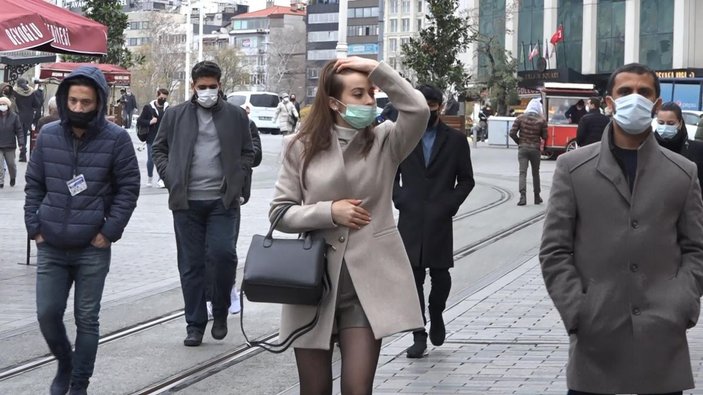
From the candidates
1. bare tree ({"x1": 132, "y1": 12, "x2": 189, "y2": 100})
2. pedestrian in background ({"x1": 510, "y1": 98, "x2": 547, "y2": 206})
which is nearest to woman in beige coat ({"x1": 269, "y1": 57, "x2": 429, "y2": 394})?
pedestrian in background ({"x1": 510, "y1": 98, "x2": 547, "y2": 206})

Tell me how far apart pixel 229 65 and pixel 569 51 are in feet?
213

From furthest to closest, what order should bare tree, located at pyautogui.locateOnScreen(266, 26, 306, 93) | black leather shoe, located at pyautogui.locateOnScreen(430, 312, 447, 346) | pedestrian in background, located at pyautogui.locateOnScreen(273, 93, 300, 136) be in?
bare tree, located at pyautogui.locateOnScreen(266, 26, 306, 93) < pedestrian in background, located at pyautogui.locateOnScreen(273, 93, 300, 136) < black leather shoe, located at pyautogui.locateOnScreen(430, 312, 447, 346)

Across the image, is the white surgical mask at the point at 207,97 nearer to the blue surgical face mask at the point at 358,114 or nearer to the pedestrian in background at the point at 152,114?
the blue surgical face mask at the point at 358,114

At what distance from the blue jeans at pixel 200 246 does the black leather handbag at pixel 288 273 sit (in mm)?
4044

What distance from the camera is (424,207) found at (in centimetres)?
882

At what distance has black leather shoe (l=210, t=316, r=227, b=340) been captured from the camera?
959 cm

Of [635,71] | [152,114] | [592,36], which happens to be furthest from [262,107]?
[635,71]

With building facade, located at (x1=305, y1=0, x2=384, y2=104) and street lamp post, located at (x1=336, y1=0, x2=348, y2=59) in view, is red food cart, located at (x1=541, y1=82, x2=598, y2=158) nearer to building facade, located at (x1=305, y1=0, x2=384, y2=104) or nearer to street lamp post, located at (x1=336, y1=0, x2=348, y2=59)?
street lamp post, located at (x1=336, y1=0, x2=348, y2=59)

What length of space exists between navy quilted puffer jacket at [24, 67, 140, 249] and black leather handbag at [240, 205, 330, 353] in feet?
6.52

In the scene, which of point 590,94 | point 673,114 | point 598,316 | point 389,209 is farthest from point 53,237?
point 590,94

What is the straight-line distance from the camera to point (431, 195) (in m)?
8.84

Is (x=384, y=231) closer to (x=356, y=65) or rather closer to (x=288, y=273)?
(x=288, y=273)

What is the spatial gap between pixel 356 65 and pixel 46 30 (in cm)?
694

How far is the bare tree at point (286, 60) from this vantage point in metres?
166
